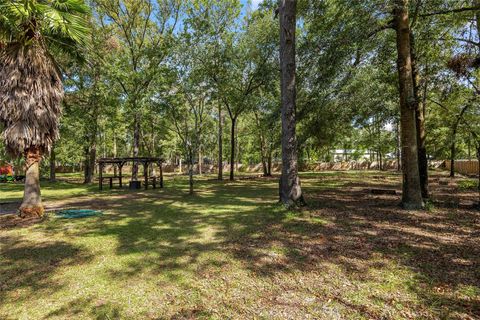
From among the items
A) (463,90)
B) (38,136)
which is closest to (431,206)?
(463,90)

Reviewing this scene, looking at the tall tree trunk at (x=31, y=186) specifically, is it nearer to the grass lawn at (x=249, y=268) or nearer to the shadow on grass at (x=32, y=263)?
the grass lawn at (x=249, y=268)

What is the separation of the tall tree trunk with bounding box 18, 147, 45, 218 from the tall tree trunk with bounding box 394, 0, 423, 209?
370 inches

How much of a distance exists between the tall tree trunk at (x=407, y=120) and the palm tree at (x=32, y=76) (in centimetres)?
805

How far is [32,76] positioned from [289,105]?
657 centimetres

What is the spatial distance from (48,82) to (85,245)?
185 inches

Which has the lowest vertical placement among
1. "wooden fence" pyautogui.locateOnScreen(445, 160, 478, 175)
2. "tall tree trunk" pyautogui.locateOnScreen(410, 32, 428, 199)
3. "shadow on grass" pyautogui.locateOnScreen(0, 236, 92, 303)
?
"shadow on grass" pyautogui.locateOnScreen(0, 236, 92, 303)

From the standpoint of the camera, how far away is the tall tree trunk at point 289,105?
7.41 m

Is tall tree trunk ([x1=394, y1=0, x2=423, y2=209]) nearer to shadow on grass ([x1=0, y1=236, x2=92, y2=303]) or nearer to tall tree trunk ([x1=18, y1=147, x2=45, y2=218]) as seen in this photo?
shadow on grass ([x1=0, y1=236, x2=92, y2=303])

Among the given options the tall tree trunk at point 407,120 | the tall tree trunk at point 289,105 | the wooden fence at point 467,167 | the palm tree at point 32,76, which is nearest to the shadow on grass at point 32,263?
the palm tree at point 32,76

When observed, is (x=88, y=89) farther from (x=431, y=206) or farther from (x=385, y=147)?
(x=385, y=147)

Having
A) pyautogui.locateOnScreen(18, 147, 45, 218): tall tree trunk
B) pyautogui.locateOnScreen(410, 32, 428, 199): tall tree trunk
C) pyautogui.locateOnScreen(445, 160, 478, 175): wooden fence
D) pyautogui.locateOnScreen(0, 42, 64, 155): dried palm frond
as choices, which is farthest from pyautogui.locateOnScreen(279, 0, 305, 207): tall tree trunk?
pyautogui.locateOnScreen(445, 160, 478, 175): wooden fence

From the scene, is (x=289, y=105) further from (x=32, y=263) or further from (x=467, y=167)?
A: (x=467, y=167)

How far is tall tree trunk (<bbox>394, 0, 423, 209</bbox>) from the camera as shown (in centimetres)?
675

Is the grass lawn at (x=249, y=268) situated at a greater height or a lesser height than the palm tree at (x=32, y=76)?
lesser
